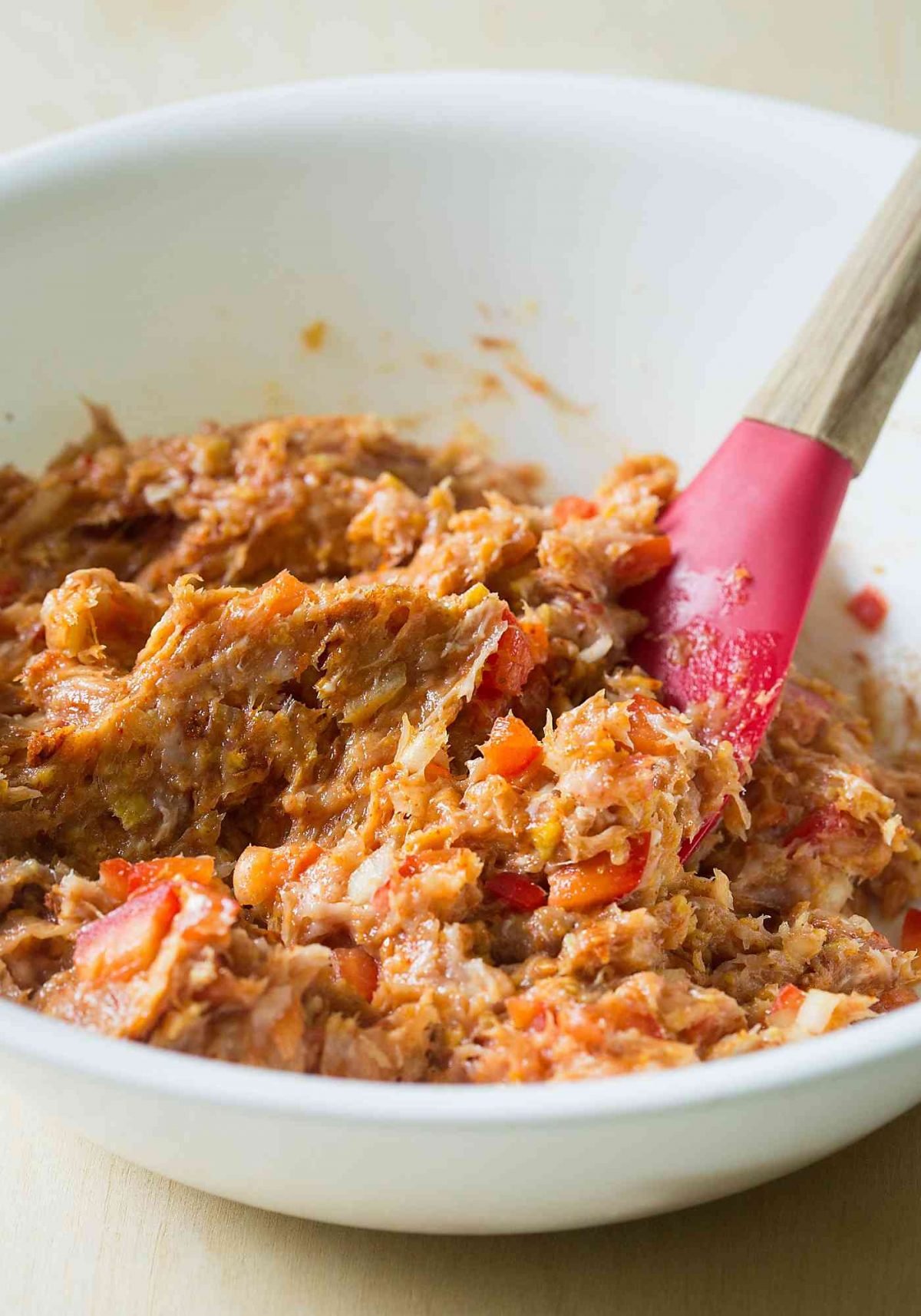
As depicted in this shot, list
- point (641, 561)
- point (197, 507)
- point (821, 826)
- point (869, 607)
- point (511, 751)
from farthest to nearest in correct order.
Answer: point (869, 607)
point (197, 507)
point (641, 561)
point (821, 826)
point (511, 751)

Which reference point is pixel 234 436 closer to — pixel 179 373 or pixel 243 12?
pixel 179 373

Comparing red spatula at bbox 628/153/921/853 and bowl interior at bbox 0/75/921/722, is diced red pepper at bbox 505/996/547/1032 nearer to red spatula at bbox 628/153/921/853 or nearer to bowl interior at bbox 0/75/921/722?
red spatula at bbox 628/153/921/853

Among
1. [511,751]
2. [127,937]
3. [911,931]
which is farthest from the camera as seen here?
[911,931]

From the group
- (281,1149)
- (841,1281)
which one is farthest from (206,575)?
(841,1281)

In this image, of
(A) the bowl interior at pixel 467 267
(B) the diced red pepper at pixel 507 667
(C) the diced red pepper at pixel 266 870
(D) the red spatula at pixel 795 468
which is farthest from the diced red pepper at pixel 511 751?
(A) the bowl interior at pixel 467 267

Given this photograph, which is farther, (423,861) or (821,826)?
(821,826)

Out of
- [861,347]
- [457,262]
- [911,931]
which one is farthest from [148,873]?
[457,262]

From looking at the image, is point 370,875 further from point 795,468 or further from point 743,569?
point 795,468
